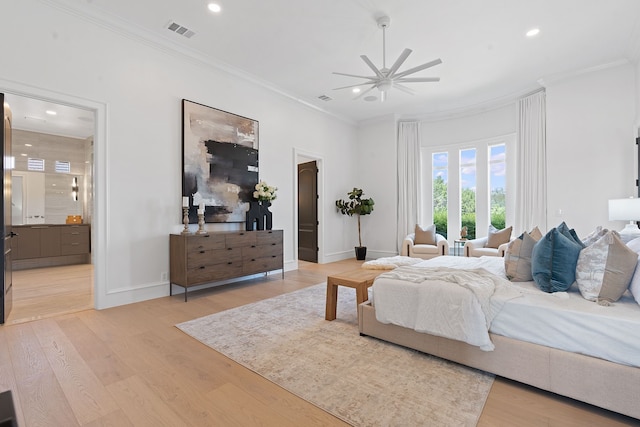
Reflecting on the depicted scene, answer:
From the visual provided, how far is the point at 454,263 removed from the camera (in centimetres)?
339

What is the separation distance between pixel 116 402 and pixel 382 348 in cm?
192

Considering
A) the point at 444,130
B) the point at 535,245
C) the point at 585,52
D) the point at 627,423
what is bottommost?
the point at 627,423

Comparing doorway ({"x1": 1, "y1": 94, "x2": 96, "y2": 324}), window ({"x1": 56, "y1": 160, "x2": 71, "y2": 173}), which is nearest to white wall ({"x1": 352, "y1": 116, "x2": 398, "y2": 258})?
doorway ({"x1": 1, "y1": 94, "x2": 96, "y2": 324})

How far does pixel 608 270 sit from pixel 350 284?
6.38 ft

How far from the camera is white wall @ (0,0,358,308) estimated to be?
10.5ft

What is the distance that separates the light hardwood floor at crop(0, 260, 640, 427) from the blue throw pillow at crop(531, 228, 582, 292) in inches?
29.7

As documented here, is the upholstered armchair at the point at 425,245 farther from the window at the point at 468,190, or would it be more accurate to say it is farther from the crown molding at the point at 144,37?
the crown molding at the point at 144,37

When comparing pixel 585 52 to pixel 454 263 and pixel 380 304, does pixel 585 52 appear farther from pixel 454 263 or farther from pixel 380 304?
pixel 380 304

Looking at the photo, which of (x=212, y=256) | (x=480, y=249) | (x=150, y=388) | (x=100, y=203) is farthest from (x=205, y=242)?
(x=480, y=249)

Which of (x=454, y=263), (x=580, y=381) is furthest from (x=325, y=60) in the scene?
(x=580, y=381)

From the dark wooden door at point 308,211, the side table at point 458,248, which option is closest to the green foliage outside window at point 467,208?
the side table at point 458,248

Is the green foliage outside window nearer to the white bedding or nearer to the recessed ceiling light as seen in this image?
the recessed ceiling light

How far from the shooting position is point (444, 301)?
2.21m

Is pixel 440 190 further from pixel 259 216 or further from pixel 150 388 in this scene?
pixel 150 388
